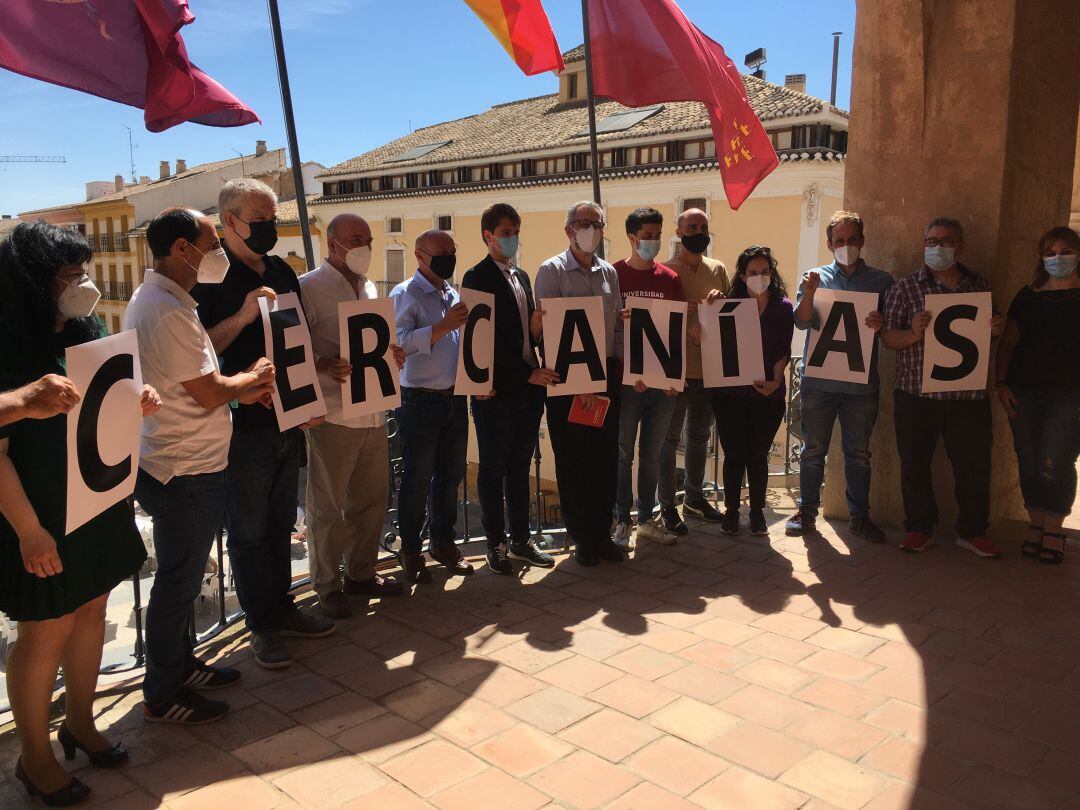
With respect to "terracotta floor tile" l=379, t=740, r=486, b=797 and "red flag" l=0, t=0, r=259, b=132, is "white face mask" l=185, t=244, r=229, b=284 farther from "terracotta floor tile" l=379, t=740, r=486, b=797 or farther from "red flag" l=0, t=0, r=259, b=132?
"red flag" l=0, t=0, r=259, b=132

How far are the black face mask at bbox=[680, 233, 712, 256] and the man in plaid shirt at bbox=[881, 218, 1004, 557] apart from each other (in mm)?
1184

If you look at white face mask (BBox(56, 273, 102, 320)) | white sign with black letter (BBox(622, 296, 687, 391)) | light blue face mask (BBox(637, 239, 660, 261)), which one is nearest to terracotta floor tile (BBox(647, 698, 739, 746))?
white sign with black letter (BBox(622, 296, 687, 391))

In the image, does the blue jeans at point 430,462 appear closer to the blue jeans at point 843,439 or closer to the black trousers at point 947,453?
the blue jeans at point 843,439

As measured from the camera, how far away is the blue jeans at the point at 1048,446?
5.00 metres

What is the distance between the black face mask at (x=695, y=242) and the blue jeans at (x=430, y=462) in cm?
181

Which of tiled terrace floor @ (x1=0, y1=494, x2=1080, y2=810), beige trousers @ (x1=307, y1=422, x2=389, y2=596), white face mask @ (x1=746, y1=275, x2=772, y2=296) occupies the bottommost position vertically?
tiled terrace floor @ (x1=0, y1=494, x2=1080, y2=810)

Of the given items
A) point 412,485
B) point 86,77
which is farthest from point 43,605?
point 86,77

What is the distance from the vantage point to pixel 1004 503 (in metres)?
5.79

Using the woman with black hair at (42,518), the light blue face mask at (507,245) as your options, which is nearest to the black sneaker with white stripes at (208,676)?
the woman with black hair at (42,518)

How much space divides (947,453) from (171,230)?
461 centimetres

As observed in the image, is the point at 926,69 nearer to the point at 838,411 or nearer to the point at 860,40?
the point at 860,40

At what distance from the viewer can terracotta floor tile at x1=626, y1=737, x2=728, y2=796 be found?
9.53 ft

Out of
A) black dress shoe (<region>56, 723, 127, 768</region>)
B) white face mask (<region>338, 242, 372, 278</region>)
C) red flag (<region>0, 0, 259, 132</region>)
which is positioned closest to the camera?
black dress shoe (<region>56, 723, 127, 768</region>)

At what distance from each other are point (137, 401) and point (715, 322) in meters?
3.55
